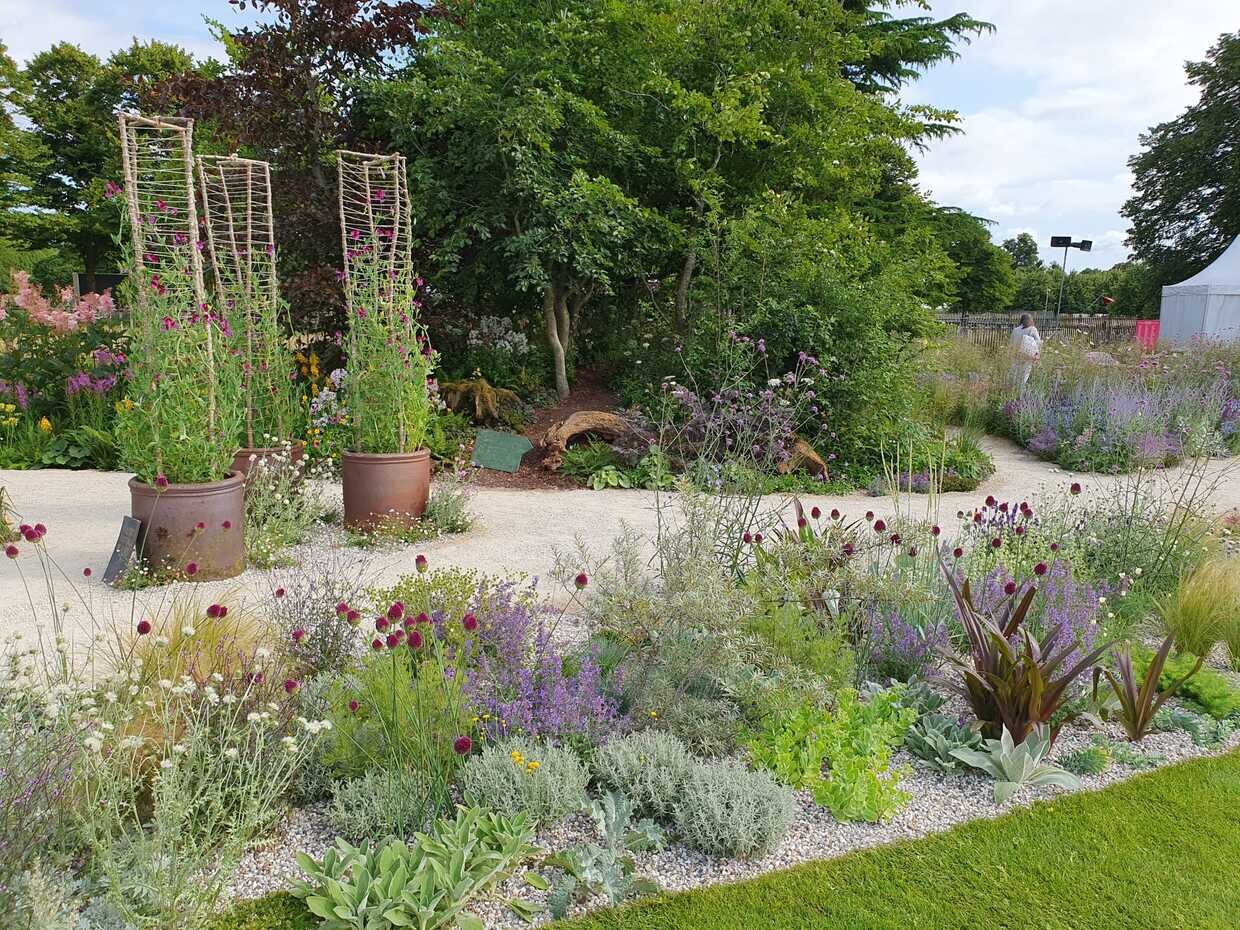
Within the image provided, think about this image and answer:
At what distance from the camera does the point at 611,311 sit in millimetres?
11531

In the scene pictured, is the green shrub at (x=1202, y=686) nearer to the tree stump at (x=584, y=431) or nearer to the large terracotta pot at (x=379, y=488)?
the large terracotta pot at (x=379, y=488)

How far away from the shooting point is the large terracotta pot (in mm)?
5488

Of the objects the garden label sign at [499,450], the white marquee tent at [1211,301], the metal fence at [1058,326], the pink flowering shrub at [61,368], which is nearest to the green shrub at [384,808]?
the garden label sign at [499,450]

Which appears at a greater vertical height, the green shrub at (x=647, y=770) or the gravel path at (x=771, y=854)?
the green shrub at (x=647, y=770)

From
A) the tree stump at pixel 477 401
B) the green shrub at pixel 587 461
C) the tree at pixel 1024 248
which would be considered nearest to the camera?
the green shrub at pixel 587 461

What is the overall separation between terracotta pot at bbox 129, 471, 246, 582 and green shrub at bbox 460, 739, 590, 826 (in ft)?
8.62

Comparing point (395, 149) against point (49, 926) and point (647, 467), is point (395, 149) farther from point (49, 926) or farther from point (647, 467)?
point (49, 926)

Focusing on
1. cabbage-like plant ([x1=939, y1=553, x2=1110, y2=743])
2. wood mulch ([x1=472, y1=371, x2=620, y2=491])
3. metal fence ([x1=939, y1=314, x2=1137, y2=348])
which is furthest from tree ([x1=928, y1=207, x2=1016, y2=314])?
cabbage-like plant ([x1=939, y1=553, x2=1110, y2=743])

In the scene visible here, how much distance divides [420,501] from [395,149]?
525cm

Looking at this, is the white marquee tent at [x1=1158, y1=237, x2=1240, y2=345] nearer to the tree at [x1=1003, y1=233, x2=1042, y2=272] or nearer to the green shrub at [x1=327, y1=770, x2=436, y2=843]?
the green shrub at [x1=327, y1=770, x2=436, y2=843]

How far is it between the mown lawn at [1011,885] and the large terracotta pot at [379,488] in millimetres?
3549

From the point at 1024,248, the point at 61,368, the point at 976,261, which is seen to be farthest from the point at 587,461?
the point at 1024,248

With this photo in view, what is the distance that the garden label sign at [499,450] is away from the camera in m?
7.98

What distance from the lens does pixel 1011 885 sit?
7.61 ft
